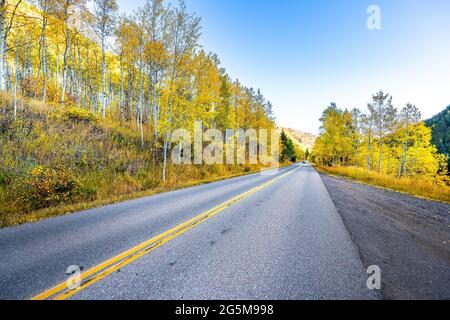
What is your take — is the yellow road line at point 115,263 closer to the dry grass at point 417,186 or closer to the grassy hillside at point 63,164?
the grassy hillside at point 63,164

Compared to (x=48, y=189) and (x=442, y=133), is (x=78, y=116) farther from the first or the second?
(x=442, y=133)

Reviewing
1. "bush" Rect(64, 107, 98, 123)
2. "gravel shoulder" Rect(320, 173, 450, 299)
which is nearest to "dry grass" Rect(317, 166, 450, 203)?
"gravel shoulder" Rect(320, 173, 450, 299)

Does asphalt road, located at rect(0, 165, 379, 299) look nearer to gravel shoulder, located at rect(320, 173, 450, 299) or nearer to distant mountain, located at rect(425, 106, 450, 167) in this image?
gravel shoulder, located at rect(320, 173, 450, 299)

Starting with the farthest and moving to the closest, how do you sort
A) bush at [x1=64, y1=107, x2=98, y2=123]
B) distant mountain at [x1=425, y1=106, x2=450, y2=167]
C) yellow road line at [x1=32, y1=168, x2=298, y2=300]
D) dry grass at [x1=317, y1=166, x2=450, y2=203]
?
1. distant mountain at [x1=425, y1=106, x2=450, y2=167]
2. bush at [x1=64, y1=107, x2=98, y2=123]
3. dry grass at [x1=317, y1=166, x2=450, y2=203]
4. yellow road line at [x1=32, y1=168, x2=298, y2=300]

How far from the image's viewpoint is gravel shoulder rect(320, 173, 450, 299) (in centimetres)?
224

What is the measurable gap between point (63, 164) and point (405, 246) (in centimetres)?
1170

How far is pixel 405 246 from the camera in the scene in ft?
10.9

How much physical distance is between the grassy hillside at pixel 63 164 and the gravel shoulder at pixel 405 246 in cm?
789

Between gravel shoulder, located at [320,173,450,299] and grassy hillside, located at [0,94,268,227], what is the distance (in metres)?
7.89

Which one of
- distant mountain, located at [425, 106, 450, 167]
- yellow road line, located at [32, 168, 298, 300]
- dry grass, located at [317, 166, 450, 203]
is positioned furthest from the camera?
distant mountain, located at [425, 106, 450, 167]

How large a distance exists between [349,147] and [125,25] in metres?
32.0
